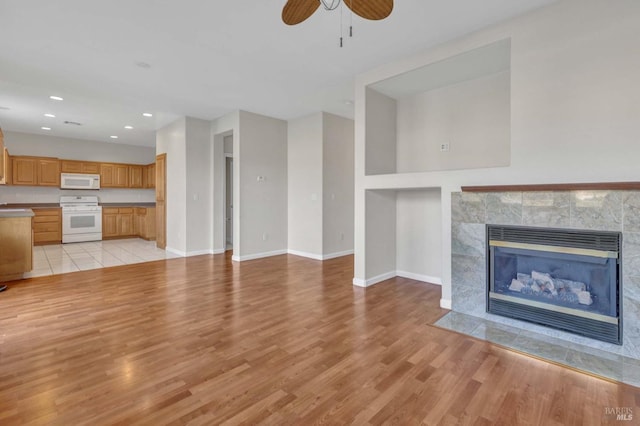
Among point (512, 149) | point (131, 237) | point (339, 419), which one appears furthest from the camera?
point (131, 237)

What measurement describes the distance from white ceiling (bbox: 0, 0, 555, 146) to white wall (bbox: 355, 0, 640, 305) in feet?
0.87

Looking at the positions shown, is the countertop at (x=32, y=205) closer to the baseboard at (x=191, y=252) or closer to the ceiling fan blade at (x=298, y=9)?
the baseboard at (x=191, y=252)

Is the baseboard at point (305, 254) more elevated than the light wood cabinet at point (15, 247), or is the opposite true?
the light wood cabinet at point (15, 247)

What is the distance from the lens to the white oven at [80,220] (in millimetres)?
7898

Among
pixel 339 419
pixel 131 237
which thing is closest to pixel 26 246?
pixel 131 237

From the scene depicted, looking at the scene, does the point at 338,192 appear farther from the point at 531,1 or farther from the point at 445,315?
the point at 531,1

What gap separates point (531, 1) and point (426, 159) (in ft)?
6.37

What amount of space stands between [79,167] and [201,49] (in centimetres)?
715

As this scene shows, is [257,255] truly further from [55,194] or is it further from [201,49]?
[55,194]

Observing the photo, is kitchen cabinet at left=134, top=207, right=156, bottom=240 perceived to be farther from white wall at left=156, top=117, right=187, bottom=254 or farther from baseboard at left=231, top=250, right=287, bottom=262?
baseboard at left=231, top=250, right=287, bottom=262

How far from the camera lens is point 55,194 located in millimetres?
8258

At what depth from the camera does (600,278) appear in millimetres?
2480

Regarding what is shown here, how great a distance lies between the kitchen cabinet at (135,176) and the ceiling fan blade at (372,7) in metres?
9.01

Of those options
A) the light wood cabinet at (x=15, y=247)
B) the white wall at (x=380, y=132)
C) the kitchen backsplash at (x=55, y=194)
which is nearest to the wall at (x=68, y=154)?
the kitchen backsplash at (x=55, y=194)
